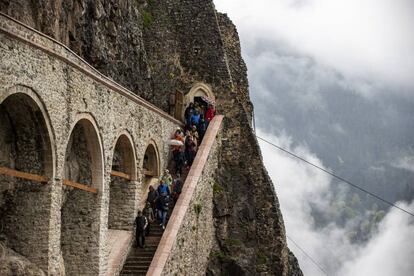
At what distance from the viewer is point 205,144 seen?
25.6m

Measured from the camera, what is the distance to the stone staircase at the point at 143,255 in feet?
65.3

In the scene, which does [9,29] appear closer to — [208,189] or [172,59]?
[208,189]

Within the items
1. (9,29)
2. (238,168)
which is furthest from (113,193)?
(9,29)

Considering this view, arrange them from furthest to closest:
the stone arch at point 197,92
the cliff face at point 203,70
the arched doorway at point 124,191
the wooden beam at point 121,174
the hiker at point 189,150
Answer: the stone arch at point 197,92
the hiker at point 189,150
the cliff face at point 203,70
the arched doorway at point 124,191
the wooden beam at point 121,174

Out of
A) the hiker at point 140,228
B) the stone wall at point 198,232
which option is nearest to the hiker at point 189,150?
the stone wall at point 198,232

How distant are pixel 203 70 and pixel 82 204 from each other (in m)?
12.3

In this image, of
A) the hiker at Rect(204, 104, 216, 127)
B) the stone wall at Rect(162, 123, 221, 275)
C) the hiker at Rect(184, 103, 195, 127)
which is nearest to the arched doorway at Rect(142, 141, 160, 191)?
the stone wall at Rect(162, 123, 221, 275)

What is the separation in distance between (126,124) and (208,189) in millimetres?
5358

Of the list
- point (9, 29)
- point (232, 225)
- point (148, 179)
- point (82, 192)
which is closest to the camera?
point (9, 29)

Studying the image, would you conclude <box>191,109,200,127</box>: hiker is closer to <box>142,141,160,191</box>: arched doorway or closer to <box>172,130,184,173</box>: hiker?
<box>172,130,184,173</box>: hiker

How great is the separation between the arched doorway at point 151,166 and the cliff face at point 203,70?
9.68 ft

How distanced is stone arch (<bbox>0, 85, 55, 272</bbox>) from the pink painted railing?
3.89 m

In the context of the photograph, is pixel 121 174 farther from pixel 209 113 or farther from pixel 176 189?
pixel 209 113

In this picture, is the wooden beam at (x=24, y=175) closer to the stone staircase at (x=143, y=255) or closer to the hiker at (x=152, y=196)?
the stone staircase at (x=143, y=255)
